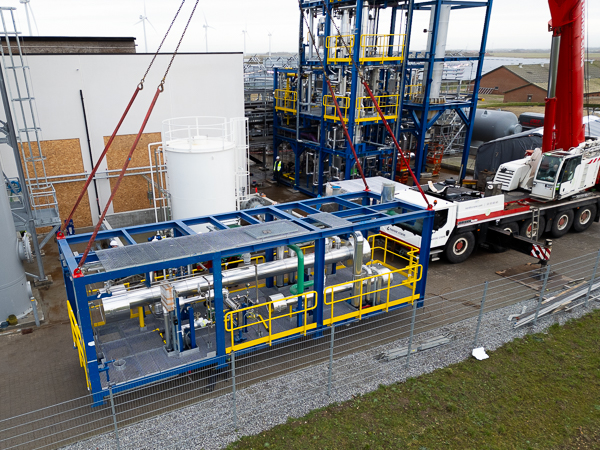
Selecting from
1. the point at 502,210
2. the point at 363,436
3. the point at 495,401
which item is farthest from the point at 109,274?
the point at 502,210

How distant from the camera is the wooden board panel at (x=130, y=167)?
17.4 m

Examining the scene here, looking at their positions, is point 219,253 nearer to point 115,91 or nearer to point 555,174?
point 115,91

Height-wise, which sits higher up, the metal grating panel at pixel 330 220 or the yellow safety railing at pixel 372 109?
the yellow safety railing at pixel 372 109

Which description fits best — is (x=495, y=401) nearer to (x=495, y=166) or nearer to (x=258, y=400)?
(x=258, y=400)

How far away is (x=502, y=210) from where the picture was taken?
15.6 meters

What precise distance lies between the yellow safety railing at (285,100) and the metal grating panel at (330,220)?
11897mm

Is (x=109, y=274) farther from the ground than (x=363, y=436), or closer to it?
farther from the ground

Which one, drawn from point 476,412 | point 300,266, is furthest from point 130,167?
point 476,412

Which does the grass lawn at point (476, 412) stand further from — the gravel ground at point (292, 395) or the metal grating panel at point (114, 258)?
the metal grating panel at point (114, 258)

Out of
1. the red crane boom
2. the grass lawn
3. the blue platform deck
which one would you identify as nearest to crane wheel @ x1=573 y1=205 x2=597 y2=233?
the red crane boom

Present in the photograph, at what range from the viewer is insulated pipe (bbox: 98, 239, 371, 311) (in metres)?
8.98

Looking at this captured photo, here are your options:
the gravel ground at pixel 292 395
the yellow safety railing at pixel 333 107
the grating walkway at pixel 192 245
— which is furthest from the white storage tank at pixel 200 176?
the yellow safety railing at pixel 333 107

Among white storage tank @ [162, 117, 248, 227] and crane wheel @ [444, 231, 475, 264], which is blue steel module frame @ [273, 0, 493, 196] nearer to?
crane wheel @ [444, 231, 475, 264]

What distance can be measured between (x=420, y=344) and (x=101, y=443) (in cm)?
674
